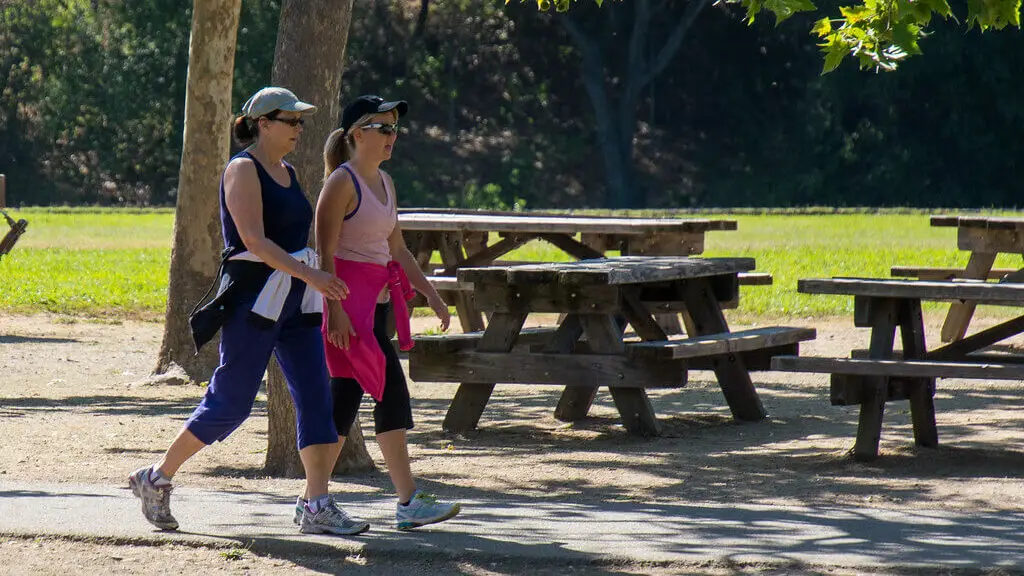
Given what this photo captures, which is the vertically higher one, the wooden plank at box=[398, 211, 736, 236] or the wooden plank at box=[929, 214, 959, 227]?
the wooden plank at box=[929, 214, 959, 227]

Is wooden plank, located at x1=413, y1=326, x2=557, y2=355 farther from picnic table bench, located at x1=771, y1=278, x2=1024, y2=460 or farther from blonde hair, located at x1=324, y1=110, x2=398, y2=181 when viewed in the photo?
blonde hair, located at x1=324, y1=110, x2=398, y2=181

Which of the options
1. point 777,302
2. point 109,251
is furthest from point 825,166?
point 777,302

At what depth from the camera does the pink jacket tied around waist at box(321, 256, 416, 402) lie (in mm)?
5980

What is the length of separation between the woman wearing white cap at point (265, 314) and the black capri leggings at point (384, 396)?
16 centimetres

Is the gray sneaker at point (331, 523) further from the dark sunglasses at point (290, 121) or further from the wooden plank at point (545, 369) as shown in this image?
the wooden plank at point (545, 369)

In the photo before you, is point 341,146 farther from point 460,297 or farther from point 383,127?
point 460,297

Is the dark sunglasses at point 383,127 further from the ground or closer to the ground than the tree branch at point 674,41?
closer to the ground

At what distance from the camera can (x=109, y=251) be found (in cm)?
2523

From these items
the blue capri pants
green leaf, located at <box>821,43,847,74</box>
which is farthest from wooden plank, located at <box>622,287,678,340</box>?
the blue capri pants

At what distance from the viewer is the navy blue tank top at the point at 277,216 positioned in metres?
5.82

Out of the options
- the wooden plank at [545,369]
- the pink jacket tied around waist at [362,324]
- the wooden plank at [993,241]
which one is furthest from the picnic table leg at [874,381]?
the wooden plank at [993,241]

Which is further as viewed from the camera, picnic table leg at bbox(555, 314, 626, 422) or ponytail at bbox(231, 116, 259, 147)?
picnic table leg at bbox(555, 314, 626, 422)

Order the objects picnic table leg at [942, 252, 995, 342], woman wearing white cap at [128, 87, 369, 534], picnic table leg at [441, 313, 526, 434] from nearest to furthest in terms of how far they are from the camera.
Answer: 1. woman wearing white cap at [128, 87, 369, 534]
2. picnic table leg at [441, 313, 526, 434]
3. picnic table leg at [942, 252, 995, 342]

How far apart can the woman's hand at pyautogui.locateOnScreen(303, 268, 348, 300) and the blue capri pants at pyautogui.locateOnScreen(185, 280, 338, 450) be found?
0.91ft
